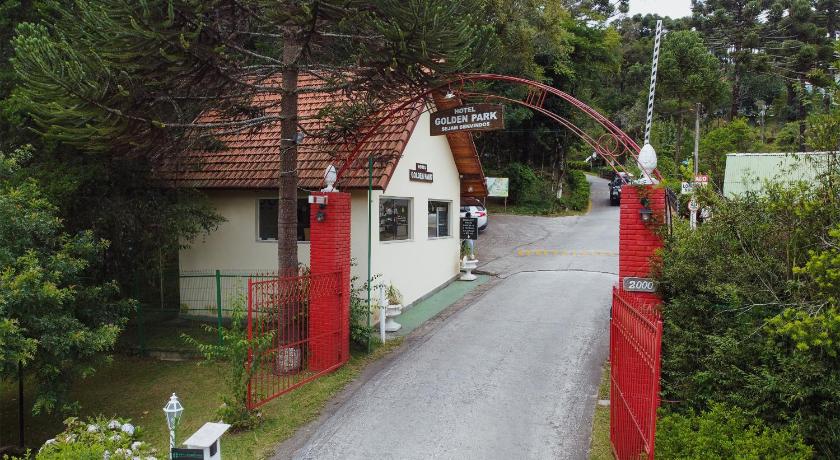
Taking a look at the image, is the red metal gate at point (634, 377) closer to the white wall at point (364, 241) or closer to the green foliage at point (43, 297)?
the white wall at point (364, 241)

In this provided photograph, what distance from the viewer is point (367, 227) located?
11.1m

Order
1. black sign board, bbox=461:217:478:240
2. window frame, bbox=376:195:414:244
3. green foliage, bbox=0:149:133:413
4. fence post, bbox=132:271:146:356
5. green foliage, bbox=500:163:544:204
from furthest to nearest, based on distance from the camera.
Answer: green foliage, bbox=500:163:544:204
black sign board, bbox=461:217:478:240
window frame, bbox=376:195:414:244
fence post, bbox=132:271:146:356
green foliage, bbox=0:149:133:413

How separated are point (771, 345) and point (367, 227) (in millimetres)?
7520

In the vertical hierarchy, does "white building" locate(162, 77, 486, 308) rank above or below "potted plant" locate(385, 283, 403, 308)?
above

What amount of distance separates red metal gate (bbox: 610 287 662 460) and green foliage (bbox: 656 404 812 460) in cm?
24

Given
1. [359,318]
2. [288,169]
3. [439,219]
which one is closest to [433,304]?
[439,219]

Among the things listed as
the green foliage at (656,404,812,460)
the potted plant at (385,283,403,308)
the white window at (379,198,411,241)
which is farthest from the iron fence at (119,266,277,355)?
the green foliage at (656,404,812,460)

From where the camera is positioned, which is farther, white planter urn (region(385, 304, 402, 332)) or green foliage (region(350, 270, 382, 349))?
white planter urn (region(385, 304, 402, 332))

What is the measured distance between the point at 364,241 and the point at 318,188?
1.36 m

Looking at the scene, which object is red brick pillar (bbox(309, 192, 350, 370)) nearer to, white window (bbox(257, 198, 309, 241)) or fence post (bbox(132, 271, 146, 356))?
white window (bbox(257, 198, 309, 241))

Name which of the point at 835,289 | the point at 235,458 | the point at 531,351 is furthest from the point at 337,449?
the point at 835,289

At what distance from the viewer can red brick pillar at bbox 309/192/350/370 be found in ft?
28.9

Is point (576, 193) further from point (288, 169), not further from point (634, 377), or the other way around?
point (634, 377)

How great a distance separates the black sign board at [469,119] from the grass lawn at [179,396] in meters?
4.00
